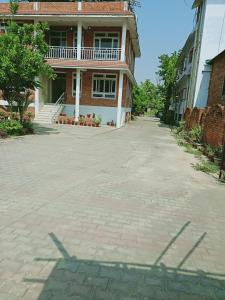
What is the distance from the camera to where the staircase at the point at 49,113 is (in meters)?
20.9

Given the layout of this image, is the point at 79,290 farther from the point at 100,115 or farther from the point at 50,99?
the point at 50,99

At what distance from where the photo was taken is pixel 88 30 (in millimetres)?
22094

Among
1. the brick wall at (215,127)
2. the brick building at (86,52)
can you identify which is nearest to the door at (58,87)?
the brick building at (86,52)

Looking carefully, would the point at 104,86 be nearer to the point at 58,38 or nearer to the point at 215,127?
the point at 58,38

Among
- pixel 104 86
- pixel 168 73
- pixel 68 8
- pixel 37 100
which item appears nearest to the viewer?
pixel 68 8

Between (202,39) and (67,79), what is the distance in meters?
11.2

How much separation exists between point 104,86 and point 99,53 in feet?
8.64

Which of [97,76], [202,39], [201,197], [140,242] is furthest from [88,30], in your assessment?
[140,242]

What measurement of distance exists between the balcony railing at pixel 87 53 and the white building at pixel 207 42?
20.9 feet

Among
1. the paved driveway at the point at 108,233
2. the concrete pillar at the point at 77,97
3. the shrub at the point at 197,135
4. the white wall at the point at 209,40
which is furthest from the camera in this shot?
the concrete pillar at the point at 77,97

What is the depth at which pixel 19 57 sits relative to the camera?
12.6 metres

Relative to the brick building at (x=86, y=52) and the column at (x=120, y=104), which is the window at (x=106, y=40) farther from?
the column at (x=120, y=104)

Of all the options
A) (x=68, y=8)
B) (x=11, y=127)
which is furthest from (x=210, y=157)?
(x=68, y=8)

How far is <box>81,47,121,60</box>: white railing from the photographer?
21328 millimetres
